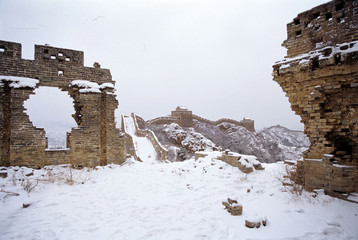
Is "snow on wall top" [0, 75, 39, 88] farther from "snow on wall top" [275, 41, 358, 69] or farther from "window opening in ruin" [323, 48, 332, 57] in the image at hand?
"window opening in ruin" [323, 48, 332, 57]

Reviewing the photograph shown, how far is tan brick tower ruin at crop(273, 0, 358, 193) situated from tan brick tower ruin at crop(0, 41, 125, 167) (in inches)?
337

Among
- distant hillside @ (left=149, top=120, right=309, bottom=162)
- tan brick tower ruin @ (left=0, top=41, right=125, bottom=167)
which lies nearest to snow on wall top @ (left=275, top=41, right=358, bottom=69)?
tan brick tower ruin @ (left=0, top=41, right=125, bottom=167)

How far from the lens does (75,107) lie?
441 inches

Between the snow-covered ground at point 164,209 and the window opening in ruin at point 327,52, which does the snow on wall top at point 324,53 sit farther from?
the snow-covered ground at point 164,209

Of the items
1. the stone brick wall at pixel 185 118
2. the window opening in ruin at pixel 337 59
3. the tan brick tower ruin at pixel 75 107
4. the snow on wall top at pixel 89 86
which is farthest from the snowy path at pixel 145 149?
the window opening in ruin at pixel 337 59

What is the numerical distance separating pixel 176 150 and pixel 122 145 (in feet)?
45.0

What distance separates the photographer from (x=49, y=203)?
541 cm

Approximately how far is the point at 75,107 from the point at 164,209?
9.03 m

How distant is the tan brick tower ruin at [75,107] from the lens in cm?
838

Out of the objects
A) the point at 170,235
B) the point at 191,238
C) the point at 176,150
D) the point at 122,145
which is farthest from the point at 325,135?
the point at 176,150

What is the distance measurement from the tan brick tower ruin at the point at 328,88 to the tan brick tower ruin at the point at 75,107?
28.0 feet

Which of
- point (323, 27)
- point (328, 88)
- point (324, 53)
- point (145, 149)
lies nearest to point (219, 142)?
point (145, 149)

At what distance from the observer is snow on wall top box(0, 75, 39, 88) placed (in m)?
8.31

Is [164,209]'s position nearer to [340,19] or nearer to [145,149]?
→ [340,19]
